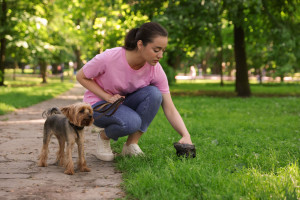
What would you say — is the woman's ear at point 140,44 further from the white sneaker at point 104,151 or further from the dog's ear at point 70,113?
the white sneaker at point 104,151

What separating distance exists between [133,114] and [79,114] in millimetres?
857

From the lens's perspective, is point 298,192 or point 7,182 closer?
point 298,192

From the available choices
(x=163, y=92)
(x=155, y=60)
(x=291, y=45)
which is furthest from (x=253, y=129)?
(x=291, y=45)

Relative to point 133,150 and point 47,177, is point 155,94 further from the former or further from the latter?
point 47,177

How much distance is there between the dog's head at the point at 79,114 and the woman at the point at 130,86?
0.50m

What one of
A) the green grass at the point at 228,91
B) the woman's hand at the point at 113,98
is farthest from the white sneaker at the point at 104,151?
the green grass at the point at 228,91

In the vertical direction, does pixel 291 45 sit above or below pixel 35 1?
below

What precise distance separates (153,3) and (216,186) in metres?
12.4

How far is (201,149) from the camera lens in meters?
5.25

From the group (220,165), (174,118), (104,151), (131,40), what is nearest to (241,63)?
(174,118)

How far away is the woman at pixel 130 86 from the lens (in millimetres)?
4445

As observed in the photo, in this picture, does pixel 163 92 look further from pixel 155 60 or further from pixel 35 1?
pixel 35 1

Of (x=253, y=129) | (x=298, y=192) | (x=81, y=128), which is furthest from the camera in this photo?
(x=253, y=129)

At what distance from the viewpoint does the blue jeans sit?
14.9ft
